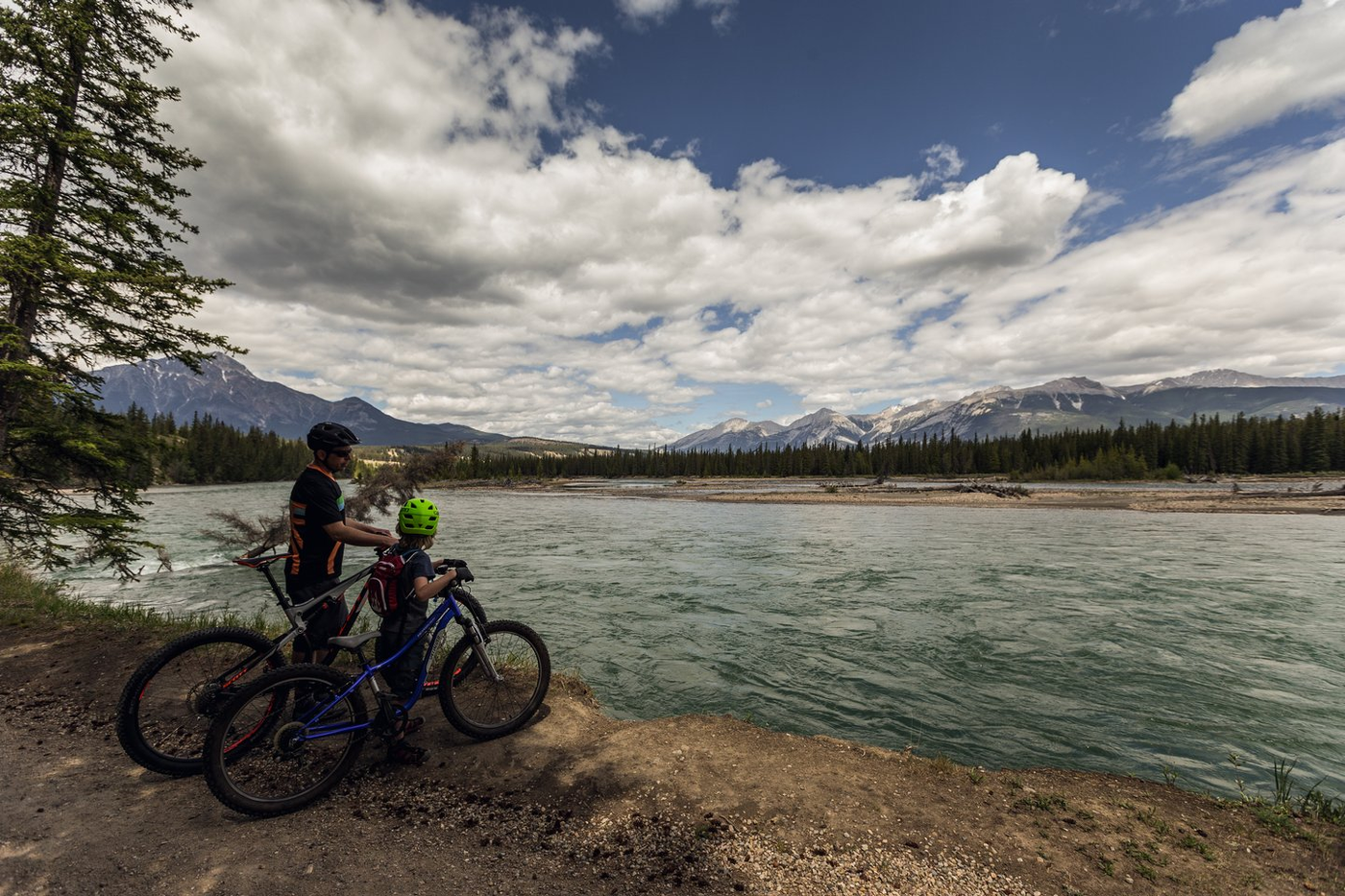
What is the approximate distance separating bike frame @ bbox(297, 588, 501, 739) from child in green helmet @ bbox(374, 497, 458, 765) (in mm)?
84

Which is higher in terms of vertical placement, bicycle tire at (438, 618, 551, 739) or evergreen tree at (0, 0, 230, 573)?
evergreen tree at (0, 0, 230, 573)

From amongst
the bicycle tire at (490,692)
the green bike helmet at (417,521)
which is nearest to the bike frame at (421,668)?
the bicycle tire at (490,692)

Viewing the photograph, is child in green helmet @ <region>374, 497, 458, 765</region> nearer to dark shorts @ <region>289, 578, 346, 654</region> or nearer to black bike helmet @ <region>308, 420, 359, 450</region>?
dark shorts @ <region>289, 578, 346, 654</region>

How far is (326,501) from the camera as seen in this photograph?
20.8 ft

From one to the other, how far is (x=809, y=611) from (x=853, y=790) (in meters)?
12.0

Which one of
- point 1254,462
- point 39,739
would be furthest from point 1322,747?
point 1254,462

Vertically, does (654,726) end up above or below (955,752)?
above

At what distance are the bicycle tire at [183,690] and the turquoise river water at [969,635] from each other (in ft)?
20.1

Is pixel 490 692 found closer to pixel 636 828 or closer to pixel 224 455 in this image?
pixel 636 828

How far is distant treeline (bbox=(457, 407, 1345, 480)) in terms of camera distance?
10731cm

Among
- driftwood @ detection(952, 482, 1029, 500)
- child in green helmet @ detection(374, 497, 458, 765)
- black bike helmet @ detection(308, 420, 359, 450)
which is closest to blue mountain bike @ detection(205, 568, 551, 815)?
child in green helmet @ detection(374, 497, 458, 765)

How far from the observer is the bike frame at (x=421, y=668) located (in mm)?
5680

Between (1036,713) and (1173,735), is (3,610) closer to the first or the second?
(1036,713)

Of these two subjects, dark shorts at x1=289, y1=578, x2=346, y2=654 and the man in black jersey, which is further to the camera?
dark shorts at x1=289, y1=578, x2=346, y2=654
